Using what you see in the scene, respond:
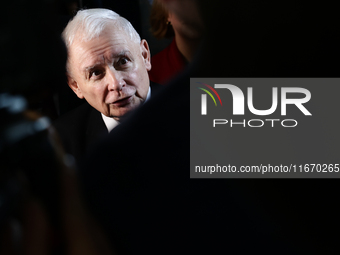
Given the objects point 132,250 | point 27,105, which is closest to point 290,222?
point 132,250

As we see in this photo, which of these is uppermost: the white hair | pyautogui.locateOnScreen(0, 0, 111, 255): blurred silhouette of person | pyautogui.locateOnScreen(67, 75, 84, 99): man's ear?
the white hair

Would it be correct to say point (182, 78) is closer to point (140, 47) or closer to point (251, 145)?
point (140, 47)

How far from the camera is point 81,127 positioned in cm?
107

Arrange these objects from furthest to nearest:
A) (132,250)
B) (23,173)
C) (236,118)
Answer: (236,118)
(132,250)
(23,173)

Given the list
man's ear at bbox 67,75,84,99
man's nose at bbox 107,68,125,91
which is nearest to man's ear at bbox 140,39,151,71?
man's nose at bbox 107,68,125,91

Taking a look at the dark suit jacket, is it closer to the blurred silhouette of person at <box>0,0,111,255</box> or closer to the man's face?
the man's face

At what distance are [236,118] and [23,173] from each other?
0.67m

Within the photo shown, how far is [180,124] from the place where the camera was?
1080 mm

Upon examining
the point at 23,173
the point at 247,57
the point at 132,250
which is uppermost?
the point at 247,57

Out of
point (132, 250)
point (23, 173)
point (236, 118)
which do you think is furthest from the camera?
point (236, 118)

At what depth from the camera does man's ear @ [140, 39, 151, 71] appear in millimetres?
1040

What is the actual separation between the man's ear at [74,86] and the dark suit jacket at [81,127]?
0.11ft

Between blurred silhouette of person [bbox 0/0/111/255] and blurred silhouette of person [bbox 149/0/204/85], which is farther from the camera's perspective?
blurred silhouette of person [bbox 149/0/204/85]

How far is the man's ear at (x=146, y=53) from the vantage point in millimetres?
1040
